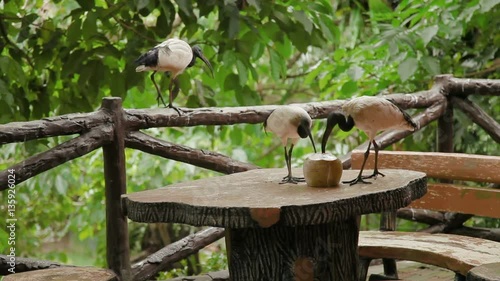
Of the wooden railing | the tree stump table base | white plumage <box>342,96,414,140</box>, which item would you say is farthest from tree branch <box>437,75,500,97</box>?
the tree stump table base

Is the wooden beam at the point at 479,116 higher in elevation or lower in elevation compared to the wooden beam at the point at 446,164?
higher

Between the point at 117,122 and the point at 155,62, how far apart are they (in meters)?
0.30

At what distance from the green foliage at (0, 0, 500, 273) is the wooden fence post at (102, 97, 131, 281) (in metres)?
0.49

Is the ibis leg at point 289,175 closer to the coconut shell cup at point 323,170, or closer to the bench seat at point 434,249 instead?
the coconut shell cup at point 323,170

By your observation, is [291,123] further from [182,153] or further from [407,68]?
[407,68]

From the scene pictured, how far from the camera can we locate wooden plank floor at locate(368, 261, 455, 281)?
395cm

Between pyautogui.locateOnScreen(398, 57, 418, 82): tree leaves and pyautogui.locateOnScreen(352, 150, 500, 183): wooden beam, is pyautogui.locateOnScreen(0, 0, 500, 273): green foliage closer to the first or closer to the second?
pyautogui.locateOnScreen(398, 57, 418, 82): tree leaves

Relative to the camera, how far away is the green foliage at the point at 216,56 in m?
4.40

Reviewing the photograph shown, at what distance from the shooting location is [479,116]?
14.9ft

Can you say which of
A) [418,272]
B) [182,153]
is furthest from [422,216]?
[182,153]

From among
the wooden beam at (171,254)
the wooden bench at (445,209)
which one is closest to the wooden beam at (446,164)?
the wooden bench at (445,209)

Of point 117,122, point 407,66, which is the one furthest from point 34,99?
point 407,66

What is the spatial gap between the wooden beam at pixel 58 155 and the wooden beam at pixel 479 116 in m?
2.26

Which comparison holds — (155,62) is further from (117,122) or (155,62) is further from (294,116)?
(294,116)
